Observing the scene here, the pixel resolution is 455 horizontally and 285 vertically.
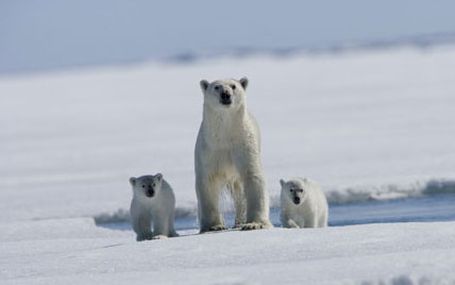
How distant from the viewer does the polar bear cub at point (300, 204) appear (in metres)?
6.83

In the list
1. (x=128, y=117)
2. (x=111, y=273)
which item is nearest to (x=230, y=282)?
(x=111, y=273)

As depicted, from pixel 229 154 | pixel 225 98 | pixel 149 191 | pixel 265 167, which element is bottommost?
pixel 149 191

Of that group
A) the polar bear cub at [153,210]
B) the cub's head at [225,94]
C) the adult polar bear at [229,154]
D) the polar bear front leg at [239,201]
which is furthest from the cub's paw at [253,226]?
the cub's head at [225,94]

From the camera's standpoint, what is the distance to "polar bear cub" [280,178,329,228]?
6827 mm

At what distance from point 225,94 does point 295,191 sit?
1038 mm

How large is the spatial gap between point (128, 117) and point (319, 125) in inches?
261

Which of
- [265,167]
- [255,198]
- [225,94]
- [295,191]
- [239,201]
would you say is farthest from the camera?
[265,167]

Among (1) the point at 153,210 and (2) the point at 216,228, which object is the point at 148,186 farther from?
(2) the point at 216,228

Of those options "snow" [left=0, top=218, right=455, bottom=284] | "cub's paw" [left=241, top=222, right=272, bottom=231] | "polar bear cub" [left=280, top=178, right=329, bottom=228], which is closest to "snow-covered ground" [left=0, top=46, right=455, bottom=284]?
"snow" [left=0, top=218, right=455, bottom=284]

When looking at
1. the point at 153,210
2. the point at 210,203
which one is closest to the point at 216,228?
the point at 210,203

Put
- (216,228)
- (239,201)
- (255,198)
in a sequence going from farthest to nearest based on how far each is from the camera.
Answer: (239,201) → (216,228) → (255,198)

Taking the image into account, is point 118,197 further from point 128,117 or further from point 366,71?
point 366,71

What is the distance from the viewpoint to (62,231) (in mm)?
7477

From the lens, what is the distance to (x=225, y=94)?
19.8ft
